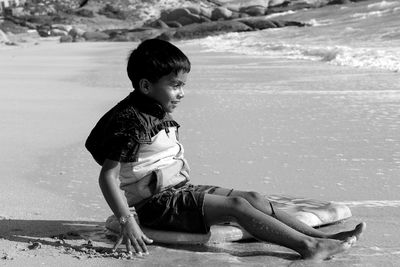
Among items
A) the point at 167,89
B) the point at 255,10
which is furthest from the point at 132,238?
the point at 255,10

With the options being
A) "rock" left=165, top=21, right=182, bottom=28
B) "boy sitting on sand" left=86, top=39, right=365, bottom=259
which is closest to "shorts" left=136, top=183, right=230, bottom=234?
"boy sitting on sand" left=86, top=39, right=365, bottom=259

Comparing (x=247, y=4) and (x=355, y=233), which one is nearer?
(x=355, y=233)

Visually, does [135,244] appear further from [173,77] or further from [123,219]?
[173,77]

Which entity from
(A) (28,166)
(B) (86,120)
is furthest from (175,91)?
(B) (86,120)

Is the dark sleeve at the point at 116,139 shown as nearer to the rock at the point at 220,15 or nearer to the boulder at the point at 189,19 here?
the boulder at the point at 189,19

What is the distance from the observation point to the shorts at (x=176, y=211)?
3059 millimetres

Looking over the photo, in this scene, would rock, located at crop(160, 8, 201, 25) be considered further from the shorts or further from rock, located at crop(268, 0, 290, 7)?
the shorts

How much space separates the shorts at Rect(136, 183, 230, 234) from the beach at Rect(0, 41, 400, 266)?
0.34ft

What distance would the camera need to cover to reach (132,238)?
9.62 feet

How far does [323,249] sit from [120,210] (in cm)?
77

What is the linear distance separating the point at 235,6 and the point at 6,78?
55.5 m

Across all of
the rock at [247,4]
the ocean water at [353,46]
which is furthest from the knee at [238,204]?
the rock at [247,4]

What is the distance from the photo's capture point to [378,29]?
2198 cm

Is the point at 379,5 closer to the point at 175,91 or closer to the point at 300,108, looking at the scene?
the point at 300,108
